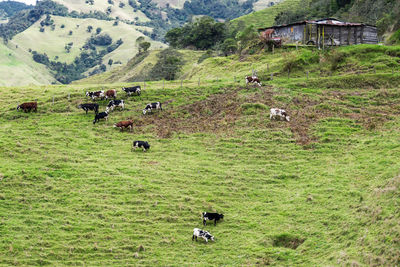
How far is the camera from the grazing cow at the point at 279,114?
3659 centimetres

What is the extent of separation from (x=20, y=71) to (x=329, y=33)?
116 m

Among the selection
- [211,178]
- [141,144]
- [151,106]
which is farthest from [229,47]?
[211,178]

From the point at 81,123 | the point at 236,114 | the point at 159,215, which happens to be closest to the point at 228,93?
the point at 236,114

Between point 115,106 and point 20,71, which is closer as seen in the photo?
point 115,106

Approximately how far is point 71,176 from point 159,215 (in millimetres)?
8166

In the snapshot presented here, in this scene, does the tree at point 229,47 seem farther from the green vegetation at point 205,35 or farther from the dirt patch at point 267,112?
the dirt patch at point 267,112

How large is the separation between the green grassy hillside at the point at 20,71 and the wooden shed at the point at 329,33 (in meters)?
93.2

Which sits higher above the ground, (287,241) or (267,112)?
(267,112)

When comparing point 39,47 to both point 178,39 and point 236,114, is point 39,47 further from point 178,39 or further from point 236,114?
point 236,114

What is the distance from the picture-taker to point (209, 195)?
25469 millimetres

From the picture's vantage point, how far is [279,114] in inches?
1441

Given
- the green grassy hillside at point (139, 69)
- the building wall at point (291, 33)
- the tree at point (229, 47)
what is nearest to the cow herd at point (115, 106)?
the building wall at point (291, 33)

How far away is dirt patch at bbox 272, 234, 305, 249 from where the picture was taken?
1980 cm

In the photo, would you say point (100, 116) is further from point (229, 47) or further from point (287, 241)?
point (229, 47)
